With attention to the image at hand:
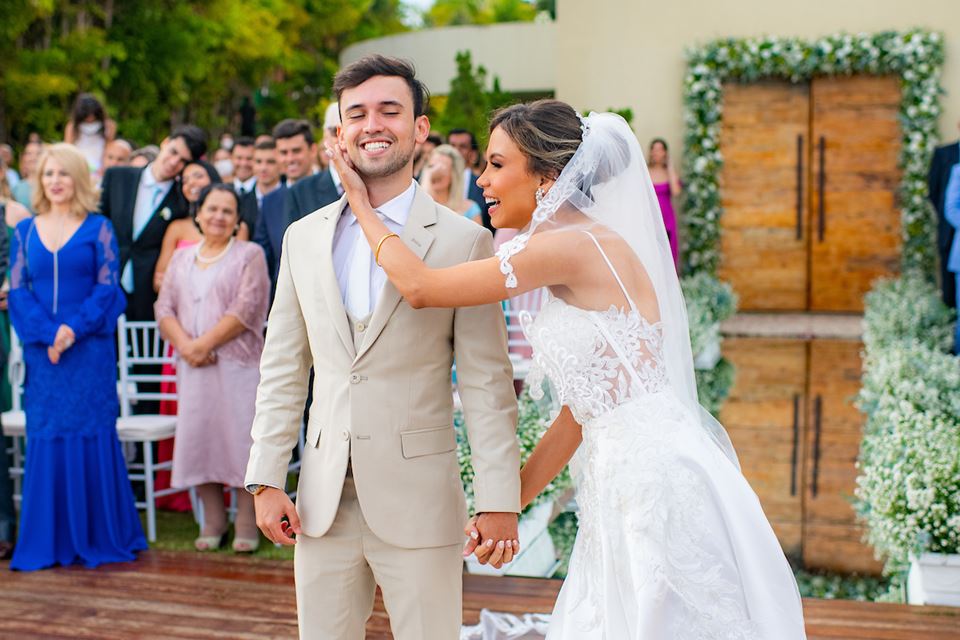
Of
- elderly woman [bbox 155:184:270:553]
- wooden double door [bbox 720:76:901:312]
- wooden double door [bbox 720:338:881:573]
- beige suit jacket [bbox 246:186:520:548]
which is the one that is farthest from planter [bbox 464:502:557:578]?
wooden double door [bbox 720:76:901:312]

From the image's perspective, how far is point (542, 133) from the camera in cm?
264

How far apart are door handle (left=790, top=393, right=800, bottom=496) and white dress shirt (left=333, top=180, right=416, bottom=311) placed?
16.7ft

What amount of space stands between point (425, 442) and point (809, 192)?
12.3 meters

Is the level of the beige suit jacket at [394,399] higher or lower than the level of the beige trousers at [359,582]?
higher

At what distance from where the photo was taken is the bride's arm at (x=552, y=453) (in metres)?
2.77

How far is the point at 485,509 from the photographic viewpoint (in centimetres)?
246

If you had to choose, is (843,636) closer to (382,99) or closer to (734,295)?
(382,99)

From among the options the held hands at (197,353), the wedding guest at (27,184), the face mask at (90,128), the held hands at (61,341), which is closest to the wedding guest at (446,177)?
the held hands at (197,353)

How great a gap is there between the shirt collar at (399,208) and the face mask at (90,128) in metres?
6.48

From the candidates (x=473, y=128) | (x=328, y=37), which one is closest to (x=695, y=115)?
(x=473, y=128)

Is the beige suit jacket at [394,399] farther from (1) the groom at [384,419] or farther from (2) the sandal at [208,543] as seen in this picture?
(2) the sandal at [208,543]

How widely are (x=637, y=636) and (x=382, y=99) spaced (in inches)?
54.9

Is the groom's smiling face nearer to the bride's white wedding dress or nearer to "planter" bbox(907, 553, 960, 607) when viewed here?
the bride's white wedding dress

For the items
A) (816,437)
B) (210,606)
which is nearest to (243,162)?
(210,606)
